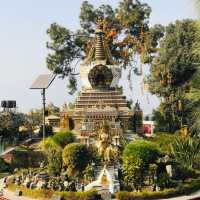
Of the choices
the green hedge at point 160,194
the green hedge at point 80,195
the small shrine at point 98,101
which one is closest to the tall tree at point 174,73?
the small shrine at point 98,101

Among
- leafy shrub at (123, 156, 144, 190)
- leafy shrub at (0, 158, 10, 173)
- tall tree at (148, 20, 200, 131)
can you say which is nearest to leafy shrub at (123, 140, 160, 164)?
leafy shrub at (123, 156, 144, 190)

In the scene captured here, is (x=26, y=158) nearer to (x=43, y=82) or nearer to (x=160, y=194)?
(x=43, y=82)

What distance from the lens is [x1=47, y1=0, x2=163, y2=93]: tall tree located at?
5444 centimetres

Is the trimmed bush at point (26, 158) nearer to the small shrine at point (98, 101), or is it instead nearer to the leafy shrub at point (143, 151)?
the small shrine at point (98, 101)

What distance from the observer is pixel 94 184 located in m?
23.1

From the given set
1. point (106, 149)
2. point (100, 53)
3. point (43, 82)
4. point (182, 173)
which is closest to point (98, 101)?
point (43, 82)

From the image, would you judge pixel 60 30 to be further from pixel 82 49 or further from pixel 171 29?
pixel 171 29

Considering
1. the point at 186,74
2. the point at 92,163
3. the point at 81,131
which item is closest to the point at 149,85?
the point at 186,74

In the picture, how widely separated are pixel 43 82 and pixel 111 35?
2060 centimetres

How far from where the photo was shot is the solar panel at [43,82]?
35.4 metres

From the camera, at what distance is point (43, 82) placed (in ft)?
118

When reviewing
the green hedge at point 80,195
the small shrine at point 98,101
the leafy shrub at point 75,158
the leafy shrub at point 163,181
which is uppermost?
the small shrine at point 98,101

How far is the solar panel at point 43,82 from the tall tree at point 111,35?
17.5m

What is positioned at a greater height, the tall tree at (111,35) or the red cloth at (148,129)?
the tall tree at (111,35)
